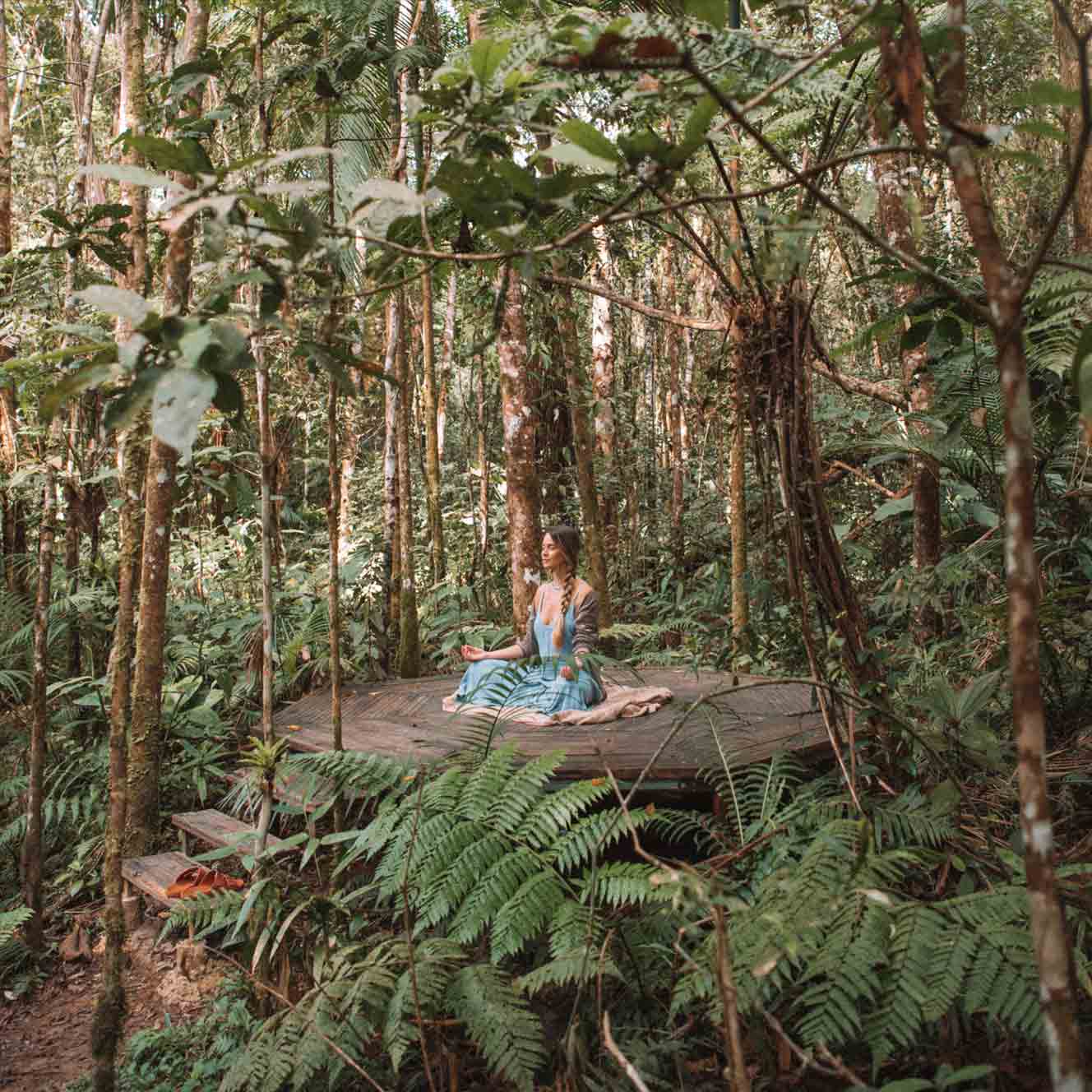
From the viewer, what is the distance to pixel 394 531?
287 inches

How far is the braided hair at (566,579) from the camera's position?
5.46 m

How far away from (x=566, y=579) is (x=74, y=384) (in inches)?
169

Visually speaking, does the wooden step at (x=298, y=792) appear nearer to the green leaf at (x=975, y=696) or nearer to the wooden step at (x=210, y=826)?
the wooden step at (x=210, y=826)

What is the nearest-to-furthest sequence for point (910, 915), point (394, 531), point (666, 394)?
1. point (910, 915)
2. point (394, 531)
3. point (666, 394)

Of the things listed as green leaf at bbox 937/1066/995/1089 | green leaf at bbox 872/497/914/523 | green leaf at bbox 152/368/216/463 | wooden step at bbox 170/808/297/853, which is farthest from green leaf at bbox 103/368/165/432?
green leaf at bbox 872/497/914/523

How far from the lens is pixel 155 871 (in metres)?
4.52

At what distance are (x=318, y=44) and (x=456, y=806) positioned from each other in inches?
157

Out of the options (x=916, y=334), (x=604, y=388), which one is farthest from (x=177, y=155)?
(x=604, y=388)

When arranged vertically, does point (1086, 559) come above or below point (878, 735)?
above

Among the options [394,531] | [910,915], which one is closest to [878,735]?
[910,915]

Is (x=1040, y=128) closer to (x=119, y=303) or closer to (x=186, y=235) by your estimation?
(x=119, y=303)

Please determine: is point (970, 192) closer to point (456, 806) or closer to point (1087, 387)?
point (1087, 387)

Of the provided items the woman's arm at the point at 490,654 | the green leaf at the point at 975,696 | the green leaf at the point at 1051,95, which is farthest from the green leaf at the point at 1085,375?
the woman's arm at the point at 490,654

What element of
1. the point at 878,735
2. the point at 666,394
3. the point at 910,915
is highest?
the point at 666,394
